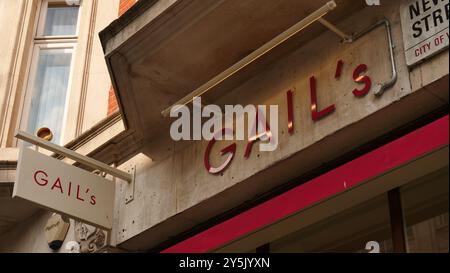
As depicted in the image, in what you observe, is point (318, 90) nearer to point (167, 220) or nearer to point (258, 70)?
point (258, 70)

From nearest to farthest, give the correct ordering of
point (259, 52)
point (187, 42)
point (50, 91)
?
point (259, 52)
point (187, 42)
point (50, 91)

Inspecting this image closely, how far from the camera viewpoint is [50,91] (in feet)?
34.0

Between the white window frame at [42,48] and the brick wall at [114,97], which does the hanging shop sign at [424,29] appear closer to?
the brick wall at [114,97]

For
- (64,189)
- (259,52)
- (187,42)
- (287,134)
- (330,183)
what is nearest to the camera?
(330,183)

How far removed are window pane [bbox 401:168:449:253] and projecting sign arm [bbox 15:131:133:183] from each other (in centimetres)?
328

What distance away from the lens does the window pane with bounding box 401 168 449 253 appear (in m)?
5.29

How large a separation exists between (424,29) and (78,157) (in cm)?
367

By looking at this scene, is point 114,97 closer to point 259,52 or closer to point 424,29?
point 259,52

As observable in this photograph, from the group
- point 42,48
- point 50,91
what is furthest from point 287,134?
point 42,48

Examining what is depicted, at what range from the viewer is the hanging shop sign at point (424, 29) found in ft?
18.7

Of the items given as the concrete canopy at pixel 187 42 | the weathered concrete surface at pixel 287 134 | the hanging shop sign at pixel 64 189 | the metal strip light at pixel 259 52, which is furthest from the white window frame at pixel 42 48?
the metal strip light at pixel 259 52

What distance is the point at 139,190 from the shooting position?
7926mm

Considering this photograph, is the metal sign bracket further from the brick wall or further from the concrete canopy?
the brick wall
